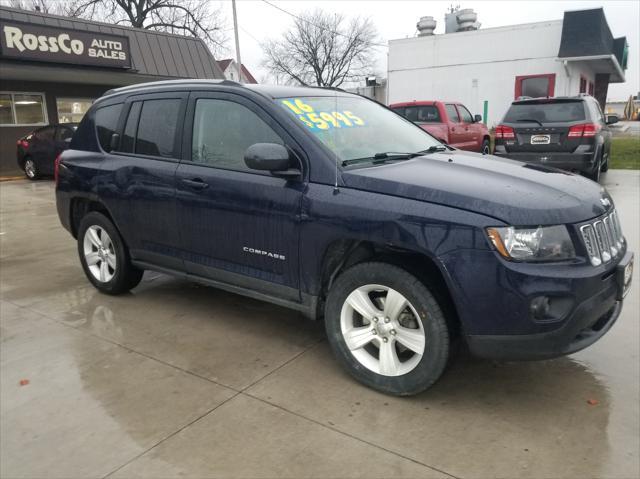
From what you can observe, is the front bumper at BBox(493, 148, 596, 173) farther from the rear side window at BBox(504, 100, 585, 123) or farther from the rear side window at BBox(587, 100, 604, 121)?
the rear side window at BBox(587, 100, 604, 121)

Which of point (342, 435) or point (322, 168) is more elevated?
point (322, 168)

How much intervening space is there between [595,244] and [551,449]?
1.06 m

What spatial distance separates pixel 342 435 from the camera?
8.98 feet

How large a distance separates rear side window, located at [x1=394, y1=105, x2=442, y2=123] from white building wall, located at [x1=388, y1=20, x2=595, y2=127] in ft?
49.7

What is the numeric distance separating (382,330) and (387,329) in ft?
0.12

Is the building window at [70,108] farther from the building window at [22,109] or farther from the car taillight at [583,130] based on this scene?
the car taillight at [583,130]

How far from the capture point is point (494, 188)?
2.90m

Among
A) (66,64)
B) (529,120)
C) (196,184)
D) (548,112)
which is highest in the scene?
(66,64)

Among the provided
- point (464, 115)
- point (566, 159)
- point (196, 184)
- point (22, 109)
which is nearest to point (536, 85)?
point (464, 115)

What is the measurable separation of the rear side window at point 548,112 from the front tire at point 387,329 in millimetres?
7426

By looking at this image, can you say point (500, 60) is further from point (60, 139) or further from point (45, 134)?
point (45, 134)

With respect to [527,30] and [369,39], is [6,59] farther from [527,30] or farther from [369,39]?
[369,39]

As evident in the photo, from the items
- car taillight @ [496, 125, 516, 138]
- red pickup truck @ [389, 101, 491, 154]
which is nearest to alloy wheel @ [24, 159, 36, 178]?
red pickup truck @ [389, 101, 491, 154]

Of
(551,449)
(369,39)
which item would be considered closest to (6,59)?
(551,449)
